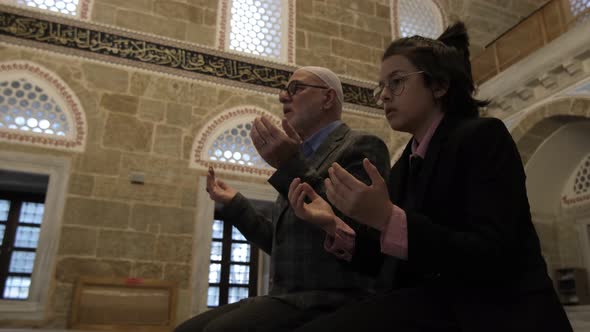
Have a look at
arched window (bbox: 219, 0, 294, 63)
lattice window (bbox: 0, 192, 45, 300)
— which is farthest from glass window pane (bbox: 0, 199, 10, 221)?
arched window (bbox: 219, 0, 294, 63)

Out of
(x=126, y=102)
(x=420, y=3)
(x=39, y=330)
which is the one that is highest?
(x=420, y=3)

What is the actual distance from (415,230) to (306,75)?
3.35 ft

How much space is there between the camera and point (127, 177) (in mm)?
4762

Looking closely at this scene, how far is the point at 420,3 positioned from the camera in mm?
7141

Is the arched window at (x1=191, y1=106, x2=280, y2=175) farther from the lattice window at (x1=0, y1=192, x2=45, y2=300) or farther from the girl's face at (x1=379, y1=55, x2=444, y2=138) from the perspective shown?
the girl's face at (x1=379, y1=55, x2=444, y2=138)

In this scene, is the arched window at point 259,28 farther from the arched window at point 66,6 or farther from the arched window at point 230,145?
the arched window at point 66,6

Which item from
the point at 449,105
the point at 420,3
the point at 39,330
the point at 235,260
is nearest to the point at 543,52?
the point at 420,3

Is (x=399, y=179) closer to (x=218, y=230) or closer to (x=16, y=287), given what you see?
(x=218, y=230)

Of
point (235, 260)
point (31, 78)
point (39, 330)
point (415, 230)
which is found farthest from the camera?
point (235, 260)

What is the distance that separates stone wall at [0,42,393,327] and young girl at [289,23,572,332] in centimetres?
390

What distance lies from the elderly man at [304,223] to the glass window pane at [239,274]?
4909 mm

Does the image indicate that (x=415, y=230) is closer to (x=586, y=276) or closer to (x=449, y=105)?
(x=449, y=105)

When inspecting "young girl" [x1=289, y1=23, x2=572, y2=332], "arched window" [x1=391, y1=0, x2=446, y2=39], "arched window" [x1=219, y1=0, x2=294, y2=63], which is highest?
"arched window" [x1=391, y1=0, x2=446, y2=39]

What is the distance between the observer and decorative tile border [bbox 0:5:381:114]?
4797mm
